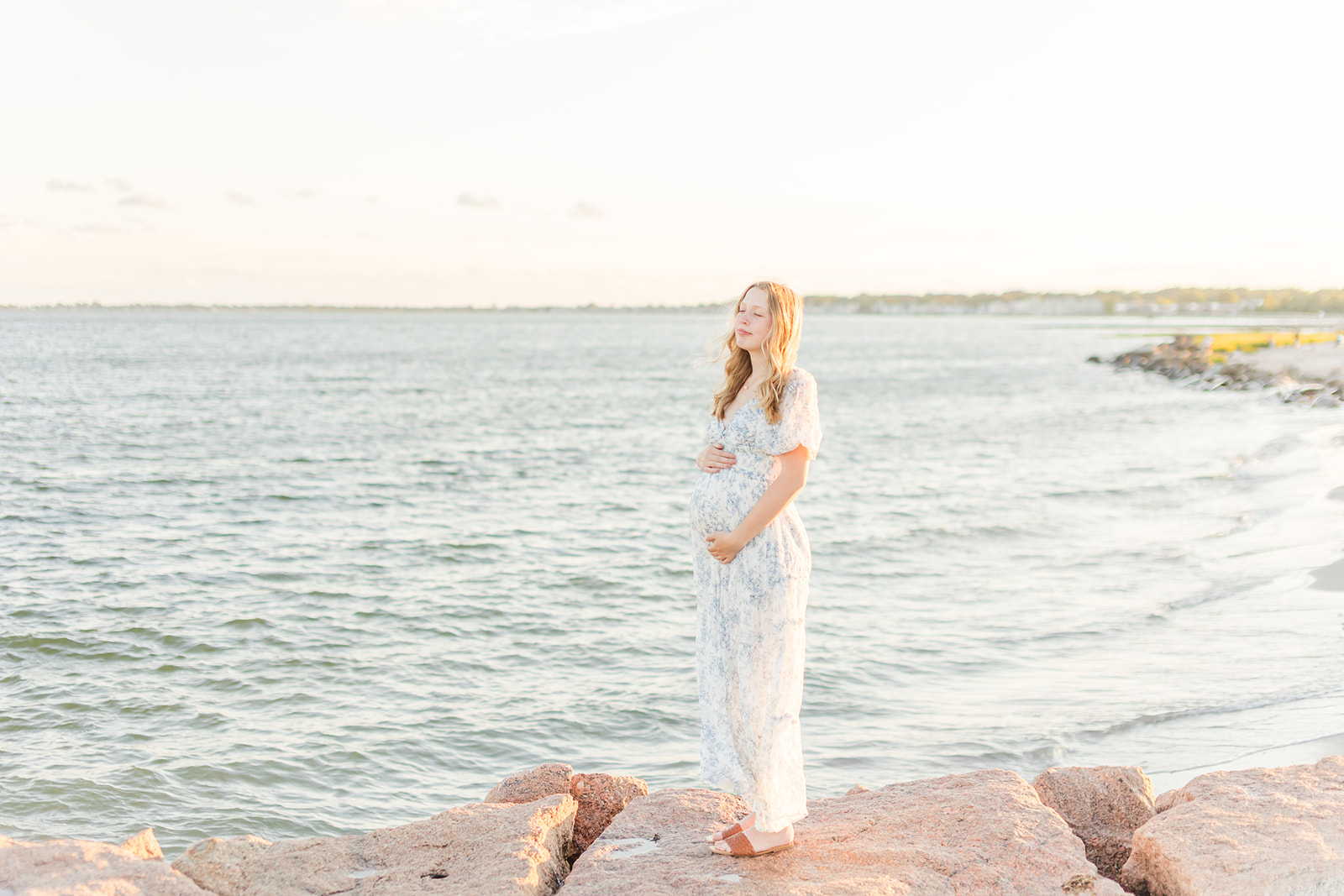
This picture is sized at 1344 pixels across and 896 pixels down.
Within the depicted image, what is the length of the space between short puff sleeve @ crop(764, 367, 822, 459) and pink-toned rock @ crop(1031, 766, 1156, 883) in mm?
2716

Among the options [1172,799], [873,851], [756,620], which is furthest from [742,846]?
[1172,799]

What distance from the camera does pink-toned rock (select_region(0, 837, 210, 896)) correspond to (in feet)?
12.3

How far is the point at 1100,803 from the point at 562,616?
7.48m

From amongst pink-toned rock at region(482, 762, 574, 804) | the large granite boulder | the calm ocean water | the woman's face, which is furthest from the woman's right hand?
the calm ocean water

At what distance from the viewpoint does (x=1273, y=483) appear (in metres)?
20.6

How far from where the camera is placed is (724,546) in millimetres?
4086

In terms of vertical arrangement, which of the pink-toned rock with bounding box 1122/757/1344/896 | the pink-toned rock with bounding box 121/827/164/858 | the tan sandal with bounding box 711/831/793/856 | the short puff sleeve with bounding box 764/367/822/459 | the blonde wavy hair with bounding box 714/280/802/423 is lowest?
the pink-toned rock with bounding box 121/827/164/858

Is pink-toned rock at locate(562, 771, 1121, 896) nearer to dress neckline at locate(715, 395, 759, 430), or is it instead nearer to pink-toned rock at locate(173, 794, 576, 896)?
pink-toned rock at locate(173, 794, 576, 896)

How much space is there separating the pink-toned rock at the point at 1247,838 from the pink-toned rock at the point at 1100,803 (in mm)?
240

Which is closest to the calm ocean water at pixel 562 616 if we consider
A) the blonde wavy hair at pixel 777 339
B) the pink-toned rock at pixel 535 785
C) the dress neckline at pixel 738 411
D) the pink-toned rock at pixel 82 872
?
the pink-toned rock at pixel 535 785

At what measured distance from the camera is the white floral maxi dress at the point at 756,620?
409 cm

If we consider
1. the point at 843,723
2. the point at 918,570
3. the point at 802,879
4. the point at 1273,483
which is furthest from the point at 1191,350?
the point at 802,879

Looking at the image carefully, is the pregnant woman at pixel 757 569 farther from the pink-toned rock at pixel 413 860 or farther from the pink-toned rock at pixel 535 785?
the pink-toned rock at pixel 535 785

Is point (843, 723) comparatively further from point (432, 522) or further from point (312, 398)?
point (312, 398)
